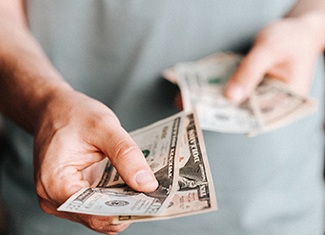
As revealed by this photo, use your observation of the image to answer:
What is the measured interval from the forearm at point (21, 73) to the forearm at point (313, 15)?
1.77 feet

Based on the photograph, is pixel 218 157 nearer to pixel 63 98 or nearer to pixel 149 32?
pixel 149 32

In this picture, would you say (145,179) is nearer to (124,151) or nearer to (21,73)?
(124,151)

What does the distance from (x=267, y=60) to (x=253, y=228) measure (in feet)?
1.10

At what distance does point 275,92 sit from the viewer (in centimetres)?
122

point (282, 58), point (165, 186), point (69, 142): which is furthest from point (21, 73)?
point (282, 58)

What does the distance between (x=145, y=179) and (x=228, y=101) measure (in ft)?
1.77

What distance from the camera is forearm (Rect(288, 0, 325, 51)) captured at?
1.18 m

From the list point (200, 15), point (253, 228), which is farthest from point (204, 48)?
point (253, 228)

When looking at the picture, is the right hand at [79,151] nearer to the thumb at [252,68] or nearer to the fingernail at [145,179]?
the fingernail at [145,179]

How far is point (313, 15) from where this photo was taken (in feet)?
3.91

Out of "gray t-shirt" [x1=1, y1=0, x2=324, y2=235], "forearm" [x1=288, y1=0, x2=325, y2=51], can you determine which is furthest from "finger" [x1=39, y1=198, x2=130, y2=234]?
"forearm" [x1=288, y1=0, x2=325, y2=51]

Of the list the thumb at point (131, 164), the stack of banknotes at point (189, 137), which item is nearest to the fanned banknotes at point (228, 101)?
the stack of banknotes at point (189, 137)

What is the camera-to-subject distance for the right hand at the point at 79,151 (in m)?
0.73

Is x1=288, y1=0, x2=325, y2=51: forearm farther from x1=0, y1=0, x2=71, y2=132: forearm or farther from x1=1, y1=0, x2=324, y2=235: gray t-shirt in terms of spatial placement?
x1=0, y1=0, x2=71, y2=132: forearm
